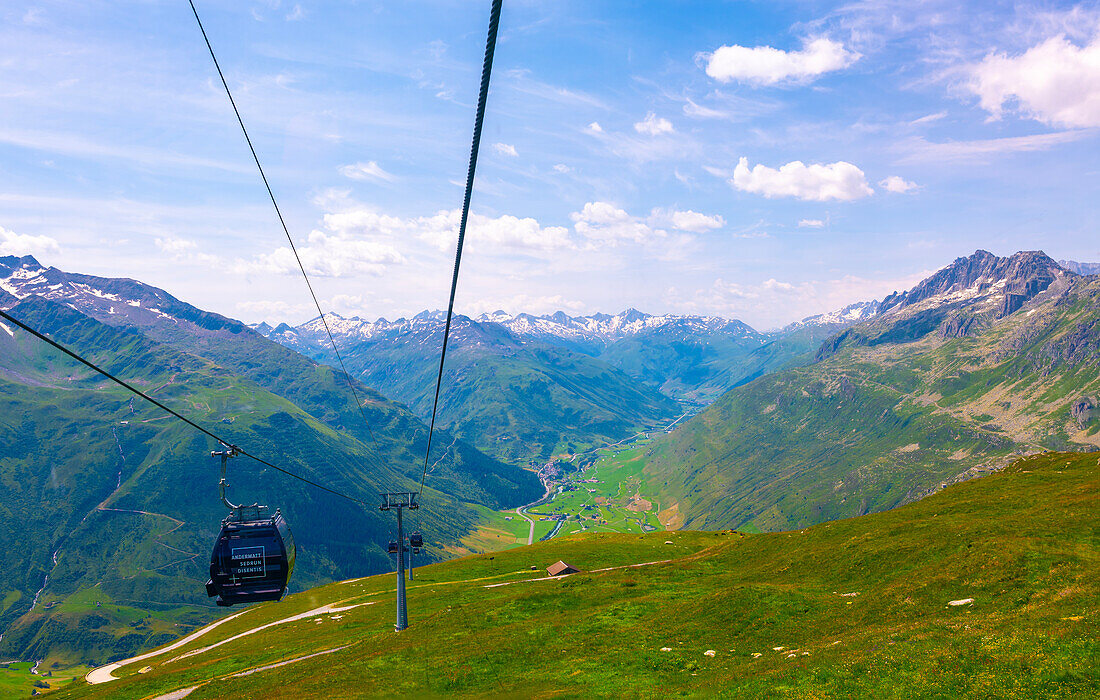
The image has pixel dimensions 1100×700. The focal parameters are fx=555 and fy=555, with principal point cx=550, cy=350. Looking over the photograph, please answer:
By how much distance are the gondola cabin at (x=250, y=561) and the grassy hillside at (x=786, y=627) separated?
51.2ft

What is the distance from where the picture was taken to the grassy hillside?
29469 mm

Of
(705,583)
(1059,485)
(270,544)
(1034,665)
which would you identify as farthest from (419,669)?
(1059,485)

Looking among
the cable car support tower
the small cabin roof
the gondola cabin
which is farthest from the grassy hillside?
the gondola cabin

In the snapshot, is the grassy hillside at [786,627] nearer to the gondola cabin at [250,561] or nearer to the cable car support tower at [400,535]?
the cable car support tower at [400,535]

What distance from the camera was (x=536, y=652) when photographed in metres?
52.2

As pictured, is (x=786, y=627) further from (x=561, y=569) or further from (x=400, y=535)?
(x=561, y=569)

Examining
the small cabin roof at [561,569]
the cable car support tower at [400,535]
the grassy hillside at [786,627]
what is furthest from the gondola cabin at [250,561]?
the small cabin roof at [561,569]

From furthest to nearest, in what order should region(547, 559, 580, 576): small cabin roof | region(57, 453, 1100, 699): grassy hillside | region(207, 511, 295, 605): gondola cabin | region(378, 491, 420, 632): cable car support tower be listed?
region(547, 559, 580, 576): small cabin roof < region(378, 491, 420, 632): cable car support tower < region(207, 511, 295, 605): gondola cabin < region(57, 453, 1100, 699): grassy hillside

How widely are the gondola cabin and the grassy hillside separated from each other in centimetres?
1559

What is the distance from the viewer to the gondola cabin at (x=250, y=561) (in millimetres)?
38406

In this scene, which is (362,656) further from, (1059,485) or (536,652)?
(1059,485)

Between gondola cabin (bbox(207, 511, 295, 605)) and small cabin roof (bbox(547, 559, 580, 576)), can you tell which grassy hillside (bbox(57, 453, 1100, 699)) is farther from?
gondola cabin (bbox(207, 511, 295, 605))

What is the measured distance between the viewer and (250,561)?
3856cm

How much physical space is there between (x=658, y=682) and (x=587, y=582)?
149 ft
